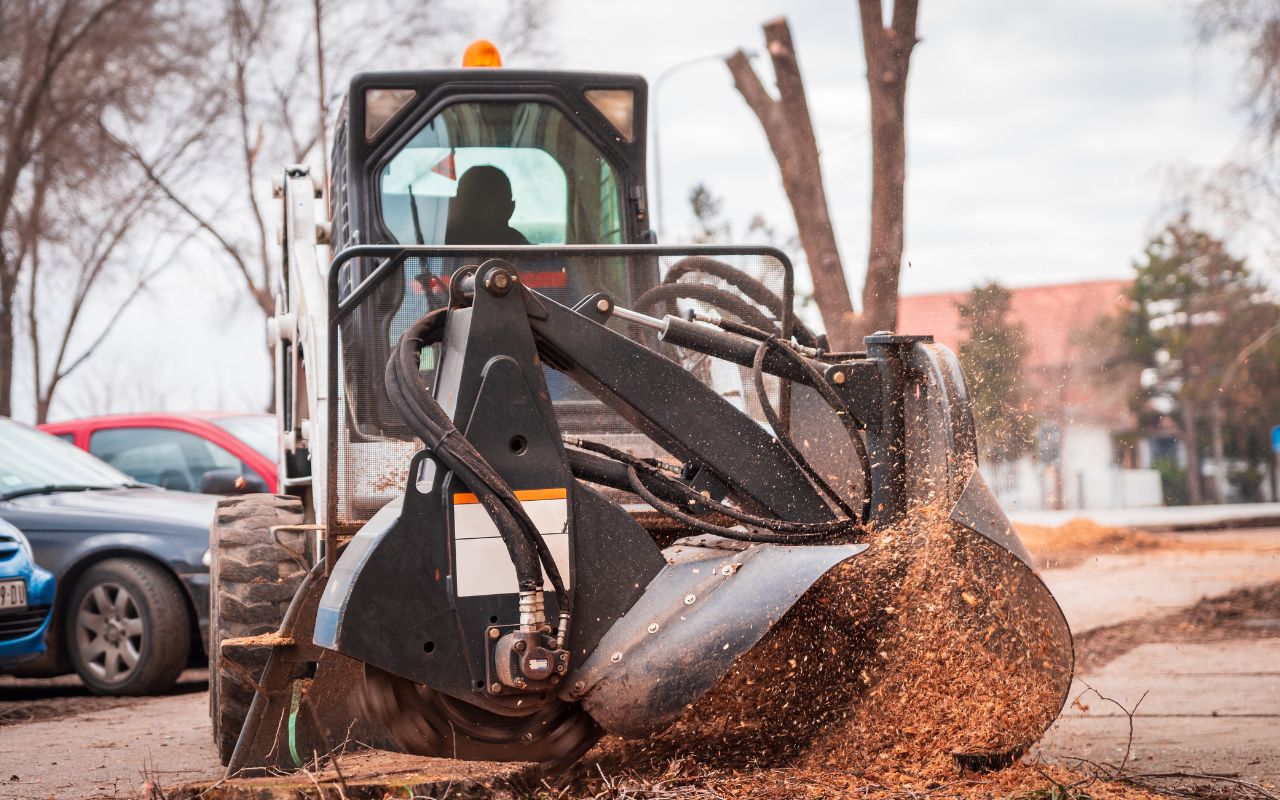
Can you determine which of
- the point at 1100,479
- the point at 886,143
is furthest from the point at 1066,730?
the point at 1100,479

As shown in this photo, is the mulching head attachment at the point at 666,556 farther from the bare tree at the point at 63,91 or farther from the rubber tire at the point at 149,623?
the bare tree at the point at 63,91

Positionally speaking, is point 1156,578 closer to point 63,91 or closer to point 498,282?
point 498,282

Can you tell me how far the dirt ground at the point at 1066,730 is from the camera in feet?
14.2

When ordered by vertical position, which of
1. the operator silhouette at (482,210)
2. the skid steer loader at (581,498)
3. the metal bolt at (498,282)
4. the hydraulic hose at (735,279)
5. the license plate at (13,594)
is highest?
the operator silhouette at (482,210)

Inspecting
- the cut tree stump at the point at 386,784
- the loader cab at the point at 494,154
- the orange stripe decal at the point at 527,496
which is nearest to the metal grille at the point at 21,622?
the loader cab at the point at 494,154

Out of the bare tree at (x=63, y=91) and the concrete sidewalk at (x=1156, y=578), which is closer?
the concrete sidewalk at (x=1156, y=578)

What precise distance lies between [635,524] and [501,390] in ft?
1.80

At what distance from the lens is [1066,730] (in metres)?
6.56

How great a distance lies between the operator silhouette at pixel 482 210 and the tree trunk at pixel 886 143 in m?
4.07

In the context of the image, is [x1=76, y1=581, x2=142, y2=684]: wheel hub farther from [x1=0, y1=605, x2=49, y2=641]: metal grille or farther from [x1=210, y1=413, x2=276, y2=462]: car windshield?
[x1=210, y1=413, x2=276, y2=462]: car windshield

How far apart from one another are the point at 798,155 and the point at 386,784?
25.0ft

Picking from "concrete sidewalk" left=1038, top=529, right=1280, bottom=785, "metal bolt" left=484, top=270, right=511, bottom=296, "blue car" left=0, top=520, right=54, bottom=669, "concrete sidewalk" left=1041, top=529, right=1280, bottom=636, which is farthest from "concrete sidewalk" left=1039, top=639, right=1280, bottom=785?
"blue car" left=0, top=520, right=54, bottom=669

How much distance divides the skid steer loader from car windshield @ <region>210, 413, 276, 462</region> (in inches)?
191

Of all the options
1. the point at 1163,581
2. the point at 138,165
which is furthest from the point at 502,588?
the point at 138,165
